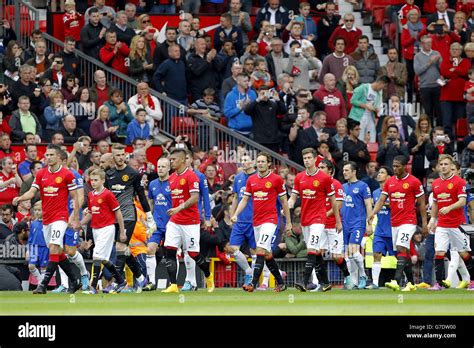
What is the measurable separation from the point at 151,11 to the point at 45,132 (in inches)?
220

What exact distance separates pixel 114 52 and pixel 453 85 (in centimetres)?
797

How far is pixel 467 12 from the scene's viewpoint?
121 ft

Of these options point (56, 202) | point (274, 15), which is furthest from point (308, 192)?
point (274, 15)

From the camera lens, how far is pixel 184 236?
25703mm

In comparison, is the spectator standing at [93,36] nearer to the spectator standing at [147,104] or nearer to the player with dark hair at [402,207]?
the spectator standing at [147,104]

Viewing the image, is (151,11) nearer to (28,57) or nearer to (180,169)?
(28,57)

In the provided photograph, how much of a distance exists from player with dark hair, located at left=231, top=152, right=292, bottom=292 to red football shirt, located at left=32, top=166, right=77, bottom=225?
9.36 ft

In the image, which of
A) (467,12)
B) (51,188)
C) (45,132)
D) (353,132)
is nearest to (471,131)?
(353,132)

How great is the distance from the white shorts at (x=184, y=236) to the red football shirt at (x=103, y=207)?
1.05m

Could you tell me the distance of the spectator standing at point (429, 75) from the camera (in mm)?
34656

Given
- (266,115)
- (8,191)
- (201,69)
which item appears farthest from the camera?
(201,69)

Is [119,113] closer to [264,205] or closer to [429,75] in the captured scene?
[264,205]

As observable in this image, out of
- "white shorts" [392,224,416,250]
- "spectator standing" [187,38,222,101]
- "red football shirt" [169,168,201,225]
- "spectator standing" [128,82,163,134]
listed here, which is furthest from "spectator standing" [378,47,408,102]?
"red football shirt" [169,168,201,225]
